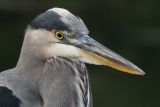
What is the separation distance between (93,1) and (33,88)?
21.0ft

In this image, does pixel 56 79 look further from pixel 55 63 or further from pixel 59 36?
pixel 59 36

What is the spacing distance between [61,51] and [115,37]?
5.13 metres

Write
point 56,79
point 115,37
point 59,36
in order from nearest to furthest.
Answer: point 59,36 → point 56,79 → point 115,37

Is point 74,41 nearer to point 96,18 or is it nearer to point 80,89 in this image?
point 80,89

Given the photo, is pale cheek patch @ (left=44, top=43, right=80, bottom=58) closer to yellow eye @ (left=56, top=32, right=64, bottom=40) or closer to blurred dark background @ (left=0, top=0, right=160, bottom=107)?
yellow eye @ (left=56, top=32, right=64, bottom=40)

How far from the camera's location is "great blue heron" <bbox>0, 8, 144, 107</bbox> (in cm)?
397

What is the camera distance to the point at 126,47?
8.86 meters

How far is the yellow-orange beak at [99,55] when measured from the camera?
4.03 metres

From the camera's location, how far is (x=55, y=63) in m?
4.08

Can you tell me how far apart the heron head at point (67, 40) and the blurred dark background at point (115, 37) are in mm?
3570

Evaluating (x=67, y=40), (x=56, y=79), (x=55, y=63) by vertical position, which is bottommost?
(x=56, y=79)

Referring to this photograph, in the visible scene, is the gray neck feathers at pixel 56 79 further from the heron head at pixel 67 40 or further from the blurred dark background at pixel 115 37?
the blurred dark background at pixel 115 37

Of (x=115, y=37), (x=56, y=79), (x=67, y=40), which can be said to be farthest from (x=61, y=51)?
(x=115, y=37)

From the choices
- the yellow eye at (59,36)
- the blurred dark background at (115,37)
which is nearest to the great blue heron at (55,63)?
the yellow eye at (59,36)
